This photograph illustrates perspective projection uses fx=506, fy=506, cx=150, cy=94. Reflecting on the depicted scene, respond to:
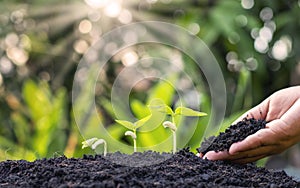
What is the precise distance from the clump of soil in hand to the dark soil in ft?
0.14

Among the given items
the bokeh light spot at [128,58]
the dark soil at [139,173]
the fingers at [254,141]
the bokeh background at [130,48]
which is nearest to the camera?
the dark soil at [139,173]

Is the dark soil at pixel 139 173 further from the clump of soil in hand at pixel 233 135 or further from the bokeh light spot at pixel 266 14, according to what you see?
the bokeh light spot at pixel 266 14

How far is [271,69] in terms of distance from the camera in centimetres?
275

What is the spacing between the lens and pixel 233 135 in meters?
1.11

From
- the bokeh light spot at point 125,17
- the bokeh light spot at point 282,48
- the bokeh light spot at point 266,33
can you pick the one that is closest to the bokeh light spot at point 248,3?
the bokeh light spot at point 266,33

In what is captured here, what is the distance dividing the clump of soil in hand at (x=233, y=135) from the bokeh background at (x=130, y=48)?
1284 millimetres

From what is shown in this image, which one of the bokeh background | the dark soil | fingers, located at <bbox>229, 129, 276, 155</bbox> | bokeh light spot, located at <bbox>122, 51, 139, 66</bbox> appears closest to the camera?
the dark soil

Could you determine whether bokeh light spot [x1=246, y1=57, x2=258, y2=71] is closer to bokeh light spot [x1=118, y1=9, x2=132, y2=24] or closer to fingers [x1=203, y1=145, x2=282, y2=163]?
bokeh light spot [x1=118, y1=9, x2=132, y2=24]

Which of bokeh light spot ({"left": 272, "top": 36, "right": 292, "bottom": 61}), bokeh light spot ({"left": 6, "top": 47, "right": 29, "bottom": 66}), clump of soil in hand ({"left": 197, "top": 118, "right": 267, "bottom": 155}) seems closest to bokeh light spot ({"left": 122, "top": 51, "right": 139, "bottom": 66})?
bokeh light spot ({"left": 6, "top": 47, "right": 29, "bottom": 66})

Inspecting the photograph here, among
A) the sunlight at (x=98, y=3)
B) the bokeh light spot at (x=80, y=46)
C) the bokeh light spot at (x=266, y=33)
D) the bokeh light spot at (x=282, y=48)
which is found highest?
the sunlight at (x=98, y=3)

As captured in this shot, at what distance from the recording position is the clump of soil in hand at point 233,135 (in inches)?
43.2

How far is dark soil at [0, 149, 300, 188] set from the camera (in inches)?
33.9

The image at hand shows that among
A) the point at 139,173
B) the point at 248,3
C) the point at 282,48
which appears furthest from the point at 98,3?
the point at 139,173

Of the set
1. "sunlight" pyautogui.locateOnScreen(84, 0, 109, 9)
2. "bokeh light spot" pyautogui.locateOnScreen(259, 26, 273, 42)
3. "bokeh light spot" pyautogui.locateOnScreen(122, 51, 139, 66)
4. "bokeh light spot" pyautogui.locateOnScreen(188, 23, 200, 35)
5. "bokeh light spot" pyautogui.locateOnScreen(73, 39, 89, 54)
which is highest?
"sunlight" pyautogui.locateOnScreen(84, 0, 109, 9)
